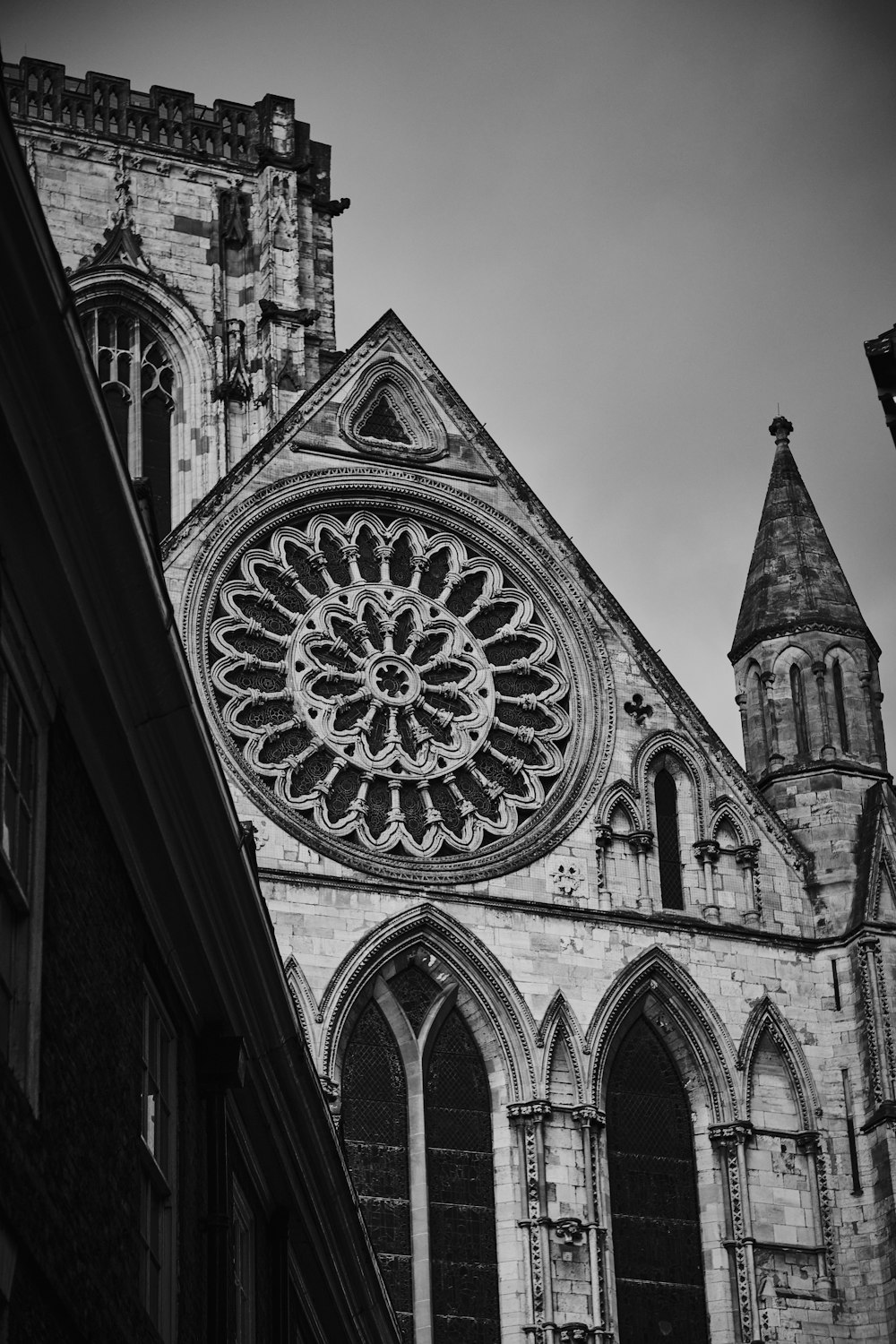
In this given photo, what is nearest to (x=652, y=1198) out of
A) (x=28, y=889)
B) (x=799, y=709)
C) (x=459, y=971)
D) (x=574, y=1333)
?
(x=574, y=1333)

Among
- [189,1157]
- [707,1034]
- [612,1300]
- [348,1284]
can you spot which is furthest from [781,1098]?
[189,1157]

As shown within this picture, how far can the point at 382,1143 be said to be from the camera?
2442 centimetres

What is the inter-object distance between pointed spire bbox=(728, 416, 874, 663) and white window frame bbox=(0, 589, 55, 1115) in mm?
19185

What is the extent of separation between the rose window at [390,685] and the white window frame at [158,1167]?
13.2 meters

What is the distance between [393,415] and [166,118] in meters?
10.9

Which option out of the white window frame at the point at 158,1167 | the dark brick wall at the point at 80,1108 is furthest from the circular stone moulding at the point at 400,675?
the dark brick wall at the point at 80,1108

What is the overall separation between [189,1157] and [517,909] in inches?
521

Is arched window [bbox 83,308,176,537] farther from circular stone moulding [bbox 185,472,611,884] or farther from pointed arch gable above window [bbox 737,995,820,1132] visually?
pointed arch gable above window [bbox 737,995,820,1132]

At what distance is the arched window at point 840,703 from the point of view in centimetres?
2828

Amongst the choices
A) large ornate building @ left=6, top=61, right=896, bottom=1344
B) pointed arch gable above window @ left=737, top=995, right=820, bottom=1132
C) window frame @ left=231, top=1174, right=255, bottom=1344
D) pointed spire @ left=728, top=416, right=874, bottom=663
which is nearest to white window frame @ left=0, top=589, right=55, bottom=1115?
window frame @ left=231, top=1174, right=255, bottom=1344

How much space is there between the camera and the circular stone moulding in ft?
85.5

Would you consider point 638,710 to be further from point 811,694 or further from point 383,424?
point 383,424

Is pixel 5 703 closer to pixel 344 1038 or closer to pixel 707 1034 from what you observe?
pixel 344 1038

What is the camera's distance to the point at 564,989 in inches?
1001
